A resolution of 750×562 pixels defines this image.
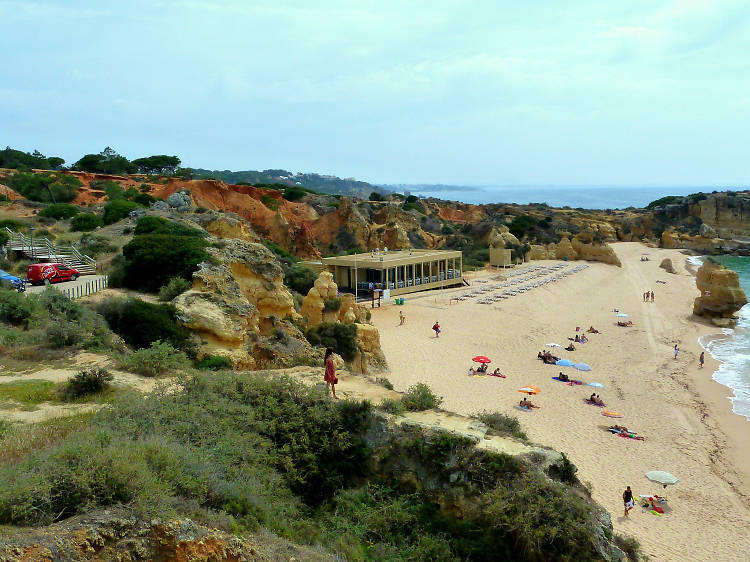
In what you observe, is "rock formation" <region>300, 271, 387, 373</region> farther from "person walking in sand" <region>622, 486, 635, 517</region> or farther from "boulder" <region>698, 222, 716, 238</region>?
"boulder" <region>698, 222, 716, 238</region>

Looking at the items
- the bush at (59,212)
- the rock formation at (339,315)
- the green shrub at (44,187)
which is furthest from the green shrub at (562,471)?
the green shrub at (44,187)

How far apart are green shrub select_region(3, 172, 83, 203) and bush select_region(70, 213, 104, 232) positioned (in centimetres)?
1470

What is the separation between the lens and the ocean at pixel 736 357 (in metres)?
19.2

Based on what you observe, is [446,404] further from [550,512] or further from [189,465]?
[189,465]

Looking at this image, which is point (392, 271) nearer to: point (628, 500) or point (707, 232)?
point (628, 500)

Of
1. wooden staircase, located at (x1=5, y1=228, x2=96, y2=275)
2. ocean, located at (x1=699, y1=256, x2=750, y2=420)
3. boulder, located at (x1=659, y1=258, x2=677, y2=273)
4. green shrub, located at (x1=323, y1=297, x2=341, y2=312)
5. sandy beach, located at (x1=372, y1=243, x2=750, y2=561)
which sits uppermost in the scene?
wooden staircase, located at (x1=5, y1=228, x2=96, y2=275)

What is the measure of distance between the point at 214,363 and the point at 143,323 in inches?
89.5

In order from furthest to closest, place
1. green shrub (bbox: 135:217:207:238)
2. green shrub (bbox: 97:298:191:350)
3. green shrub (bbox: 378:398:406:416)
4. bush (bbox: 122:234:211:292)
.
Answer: green shrub (bbox: 135:217:207:238), bush (bbox: 122:234:211:292), green shrub (bbox: 97:298:191:350), green shrub (bbox: 378:398:406:416)

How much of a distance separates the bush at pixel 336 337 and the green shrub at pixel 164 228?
7115 mm

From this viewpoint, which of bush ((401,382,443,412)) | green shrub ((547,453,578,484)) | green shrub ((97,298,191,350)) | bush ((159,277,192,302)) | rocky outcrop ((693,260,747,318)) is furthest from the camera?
rocky outcrop ((693,260,747,318))

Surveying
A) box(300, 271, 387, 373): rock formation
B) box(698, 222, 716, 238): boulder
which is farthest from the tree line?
box(698, 222, 716, 238): boulder

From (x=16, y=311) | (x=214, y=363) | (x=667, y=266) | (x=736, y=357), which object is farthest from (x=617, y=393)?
(x=667, y=266)

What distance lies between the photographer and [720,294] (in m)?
31.8

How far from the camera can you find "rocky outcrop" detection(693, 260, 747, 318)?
31.6 m
